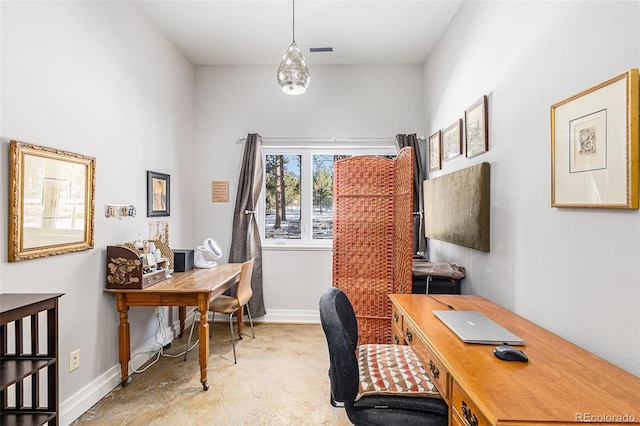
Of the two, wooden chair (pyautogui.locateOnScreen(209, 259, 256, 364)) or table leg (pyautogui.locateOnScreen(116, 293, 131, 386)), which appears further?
wooden chair (pyautogui.locateOnScreen(209, 259, 256, 364))

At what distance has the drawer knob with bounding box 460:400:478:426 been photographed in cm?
104

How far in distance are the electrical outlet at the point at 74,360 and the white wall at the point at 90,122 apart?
0.11ft

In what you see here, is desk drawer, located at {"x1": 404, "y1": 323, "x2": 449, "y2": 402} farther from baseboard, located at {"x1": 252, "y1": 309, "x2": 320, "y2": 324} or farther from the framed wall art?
baseboard, located at {"x1": 252, "y1": 309, "x2": 320, "y2": 324}

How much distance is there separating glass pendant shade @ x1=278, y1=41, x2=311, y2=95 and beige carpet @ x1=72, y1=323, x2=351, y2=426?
231cm

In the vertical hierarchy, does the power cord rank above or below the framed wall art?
below

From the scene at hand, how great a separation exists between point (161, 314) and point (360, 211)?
7.12ft

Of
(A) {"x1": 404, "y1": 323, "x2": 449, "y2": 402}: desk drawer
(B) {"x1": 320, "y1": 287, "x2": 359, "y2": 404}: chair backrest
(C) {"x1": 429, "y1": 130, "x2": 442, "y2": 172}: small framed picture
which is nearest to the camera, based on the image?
(A) {"x1": 404, "y1": 323, "x2": 449, "y2": 402}: desk drawer

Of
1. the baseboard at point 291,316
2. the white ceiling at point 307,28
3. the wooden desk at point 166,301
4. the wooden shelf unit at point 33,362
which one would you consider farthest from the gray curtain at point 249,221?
the wooden shelf unit at point 33,362

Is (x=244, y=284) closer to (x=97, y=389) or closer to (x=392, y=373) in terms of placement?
(x=97, y=389)

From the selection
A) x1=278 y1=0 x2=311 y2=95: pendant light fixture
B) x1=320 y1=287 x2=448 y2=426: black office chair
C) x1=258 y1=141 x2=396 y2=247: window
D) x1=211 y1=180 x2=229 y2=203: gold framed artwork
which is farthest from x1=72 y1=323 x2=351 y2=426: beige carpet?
x1=278 y1=0 x2=311 y2=95: pendant light fixture

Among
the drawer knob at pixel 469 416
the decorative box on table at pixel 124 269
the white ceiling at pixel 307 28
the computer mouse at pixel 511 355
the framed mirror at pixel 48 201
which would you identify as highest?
the white ceiling at pixel 307 28

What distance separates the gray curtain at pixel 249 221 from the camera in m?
3.79

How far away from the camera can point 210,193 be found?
394 cm

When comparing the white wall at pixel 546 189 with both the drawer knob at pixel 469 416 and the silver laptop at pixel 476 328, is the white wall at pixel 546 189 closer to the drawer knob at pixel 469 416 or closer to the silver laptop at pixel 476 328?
the silver laptop at pixel 476 328
